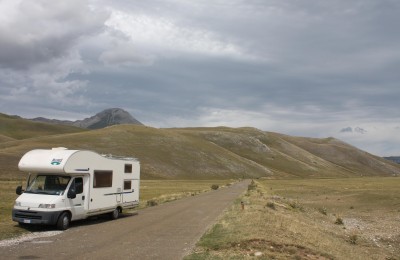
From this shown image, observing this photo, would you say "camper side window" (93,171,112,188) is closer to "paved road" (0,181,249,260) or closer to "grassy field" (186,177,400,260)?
"paved road" (0,181,249,260)

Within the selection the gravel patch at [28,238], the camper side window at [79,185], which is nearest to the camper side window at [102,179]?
the camper side window at [79,185]

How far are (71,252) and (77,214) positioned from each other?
7935 millimetres

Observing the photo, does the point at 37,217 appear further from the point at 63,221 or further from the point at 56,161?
the point at 56,161

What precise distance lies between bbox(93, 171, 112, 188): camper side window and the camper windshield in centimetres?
214

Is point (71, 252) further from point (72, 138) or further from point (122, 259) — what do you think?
point (72, 138)

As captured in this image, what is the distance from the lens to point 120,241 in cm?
1925

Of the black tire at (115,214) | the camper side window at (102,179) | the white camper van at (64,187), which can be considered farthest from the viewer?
the black tire at (115,214)

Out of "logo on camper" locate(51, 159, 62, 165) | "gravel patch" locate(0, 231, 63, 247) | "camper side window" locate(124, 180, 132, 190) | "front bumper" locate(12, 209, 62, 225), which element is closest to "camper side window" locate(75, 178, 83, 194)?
"logo on camper" locate(51, 159, 62, 165)

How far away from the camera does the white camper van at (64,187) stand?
22156 millimetres

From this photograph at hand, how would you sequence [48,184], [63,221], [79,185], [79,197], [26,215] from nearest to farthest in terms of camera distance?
1. [26,215]
2. [63,221]
3. [48,184]
4. [79,197]
5. [79,185]

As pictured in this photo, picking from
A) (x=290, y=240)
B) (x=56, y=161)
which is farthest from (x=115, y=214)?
(x=290, y=240)

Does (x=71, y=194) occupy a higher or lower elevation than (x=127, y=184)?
lower

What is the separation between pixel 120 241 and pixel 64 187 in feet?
19.8

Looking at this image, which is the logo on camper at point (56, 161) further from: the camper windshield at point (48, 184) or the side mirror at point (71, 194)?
the side mirror at point (71, 194)
